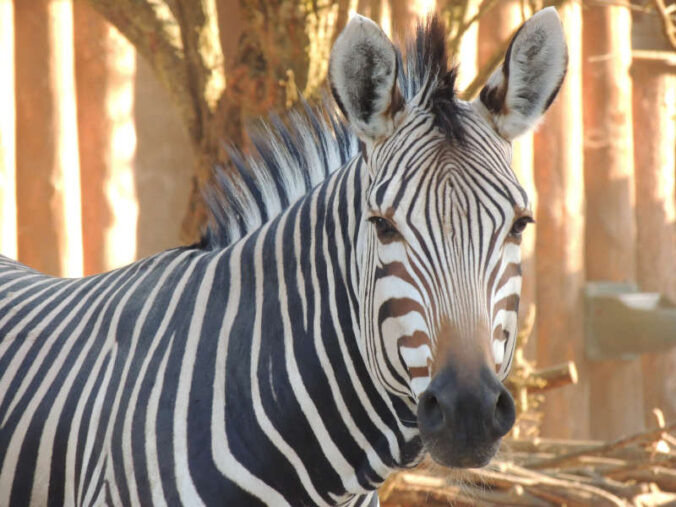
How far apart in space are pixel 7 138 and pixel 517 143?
4.34 meters

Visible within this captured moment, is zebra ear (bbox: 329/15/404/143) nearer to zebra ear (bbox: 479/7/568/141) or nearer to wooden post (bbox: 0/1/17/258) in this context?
zebra ear (bbox: 479/7/568/141)

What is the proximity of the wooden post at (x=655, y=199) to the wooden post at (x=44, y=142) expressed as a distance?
596cm

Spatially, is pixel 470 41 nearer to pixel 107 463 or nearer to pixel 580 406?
pixel 580 406

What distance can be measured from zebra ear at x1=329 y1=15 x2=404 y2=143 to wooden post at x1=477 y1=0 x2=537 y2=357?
18.2 feet

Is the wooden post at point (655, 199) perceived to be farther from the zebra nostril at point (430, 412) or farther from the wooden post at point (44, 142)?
the zebra nostril at point (430, 412)

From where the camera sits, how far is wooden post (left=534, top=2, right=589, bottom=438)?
839 cm

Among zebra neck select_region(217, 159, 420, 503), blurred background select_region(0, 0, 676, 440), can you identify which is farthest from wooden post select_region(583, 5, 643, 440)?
zebra neck select_region(217, 159, 420, 503)

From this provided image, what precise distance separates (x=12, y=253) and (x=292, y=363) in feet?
11.9

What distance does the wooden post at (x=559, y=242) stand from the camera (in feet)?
27.5

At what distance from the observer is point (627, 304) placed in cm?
866

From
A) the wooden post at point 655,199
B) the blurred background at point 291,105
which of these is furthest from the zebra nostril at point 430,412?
the wooden post at point 655,199

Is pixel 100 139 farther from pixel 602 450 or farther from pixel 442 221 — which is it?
pixel 442 221

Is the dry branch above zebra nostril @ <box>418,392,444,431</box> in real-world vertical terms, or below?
below

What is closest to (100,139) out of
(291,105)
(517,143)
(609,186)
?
(291,105)
